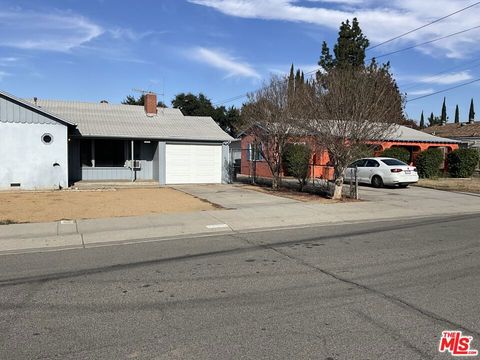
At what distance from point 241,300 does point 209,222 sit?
20.3ft

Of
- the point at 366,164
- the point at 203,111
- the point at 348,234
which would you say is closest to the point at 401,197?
the point at 366,164

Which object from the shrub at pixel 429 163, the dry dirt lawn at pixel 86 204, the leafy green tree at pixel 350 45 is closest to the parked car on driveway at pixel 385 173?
the shrub at pixel 429 163

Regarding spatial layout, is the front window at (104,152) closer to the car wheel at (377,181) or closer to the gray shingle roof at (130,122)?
the gray shingle roof at (130,122)

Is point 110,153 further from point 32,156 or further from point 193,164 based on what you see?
point 32,156

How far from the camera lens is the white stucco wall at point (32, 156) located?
19688mm

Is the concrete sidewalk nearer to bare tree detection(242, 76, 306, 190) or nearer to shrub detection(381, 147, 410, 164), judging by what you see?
bare tree detection(242, 76, 306, 190)

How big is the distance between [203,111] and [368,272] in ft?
165

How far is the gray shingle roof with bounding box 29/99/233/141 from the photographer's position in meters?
24.1

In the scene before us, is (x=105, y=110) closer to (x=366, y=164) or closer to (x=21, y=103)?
(x=21, y=103)

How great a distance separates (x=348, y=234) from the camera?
400 inches

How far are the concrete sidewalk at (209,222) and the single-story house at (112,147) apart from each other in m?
10.2

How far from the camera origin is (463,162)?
98.1ft

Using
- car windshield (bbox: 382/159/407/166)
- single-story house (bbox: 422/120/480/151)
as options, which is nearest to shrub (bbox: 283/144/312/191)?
car windshield (bbox: 382/159/407/166)

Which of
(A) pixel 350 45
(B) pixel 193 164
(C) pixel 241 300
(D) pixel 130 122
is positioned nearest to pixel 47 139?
(D) pixel 130 122
